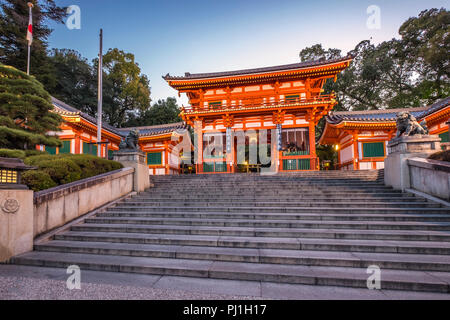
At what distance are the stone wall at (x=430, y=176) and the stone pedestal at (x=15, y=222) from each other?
10.1m

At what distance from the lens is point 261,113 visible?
1417 cm

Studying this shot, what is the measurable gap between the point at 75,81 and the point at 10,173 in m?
29.2

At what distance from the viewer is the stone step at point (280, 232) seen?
4.46 meters

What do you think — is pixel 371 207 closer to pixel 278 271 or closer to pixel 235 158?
pixel 278 271

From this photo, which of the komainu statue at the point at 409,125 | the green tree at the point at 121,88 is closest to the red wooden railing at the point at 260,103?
the komainu statue at the point at 409,125

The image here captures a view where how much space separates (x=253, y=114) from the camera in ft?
47.1

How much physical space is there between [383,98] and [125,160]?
Answer: 3113 centimetres

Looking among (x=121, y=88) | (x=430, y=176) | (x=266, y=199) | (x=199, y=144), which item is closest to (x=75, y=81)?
(x=121, y=88)

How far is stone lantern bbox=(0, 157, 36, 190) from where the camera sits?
4.05m

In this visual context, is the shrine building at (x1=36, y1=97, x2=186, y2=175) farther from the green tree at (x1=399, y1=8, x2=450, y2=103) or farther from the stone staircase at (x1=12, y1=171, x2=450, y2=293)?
the green tree at (x1=399, y1=8, x2=450, y2=103)

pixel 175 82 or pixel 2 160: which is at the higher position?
pixel 175 82

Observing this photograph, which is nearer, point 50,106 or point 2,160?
point 2,160

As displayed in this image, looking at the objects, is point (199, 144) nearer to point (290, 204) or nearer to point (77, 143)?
point (77, 143)
